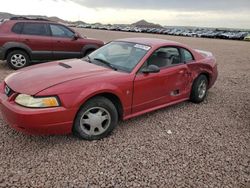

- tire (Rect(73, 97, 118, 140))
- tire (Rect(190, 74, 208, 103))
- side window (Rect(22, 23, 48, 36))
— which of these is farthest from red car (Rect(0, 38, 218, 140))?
side window (Rect(22, 23, 48, 36))

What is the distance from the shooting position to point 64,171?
3.16 metres

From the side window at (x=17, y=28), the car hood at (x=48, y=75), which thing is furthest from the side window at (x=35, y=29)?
the car hood at (x=48, y=75)

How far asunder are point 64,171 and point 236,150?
260 centimetres

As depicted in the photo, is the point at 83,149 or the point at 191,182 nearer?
the point at 191,182

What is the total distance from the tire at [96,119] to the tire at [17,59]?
5.52 meters

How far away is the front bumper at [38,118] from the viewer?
326cm

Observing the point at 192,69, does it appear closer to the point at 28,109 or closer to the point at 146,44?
the point at 146,44

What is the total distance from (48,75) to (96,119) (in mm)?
979

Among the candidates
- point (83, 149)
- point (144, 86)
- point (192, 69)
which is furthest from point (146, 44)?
point (83, 149)

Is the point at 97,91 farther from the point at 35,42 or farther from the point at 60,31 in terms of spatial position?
the point at 60,31

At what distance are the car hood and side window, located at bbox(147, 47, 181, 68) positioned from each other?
96 cm

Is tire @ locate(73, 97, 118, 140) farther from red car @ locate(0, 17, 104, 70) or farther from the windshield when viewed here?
red car @ locate(0, 17, 104, 70)

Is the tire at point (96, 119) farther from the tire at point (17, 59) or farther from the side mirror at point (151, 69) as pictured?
the tire at point (17, 59)

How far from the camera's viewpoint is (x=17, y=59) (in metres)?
8.27
